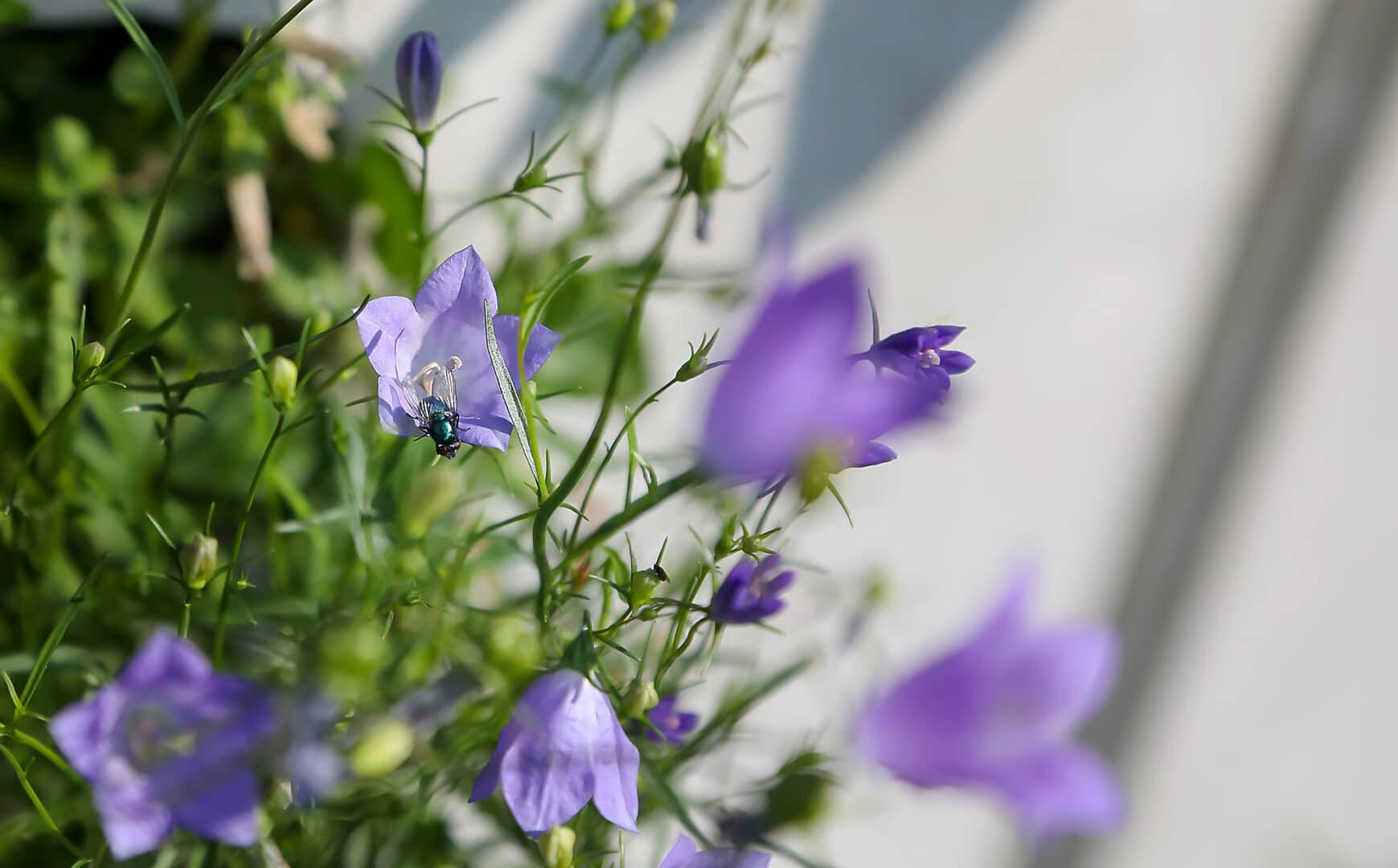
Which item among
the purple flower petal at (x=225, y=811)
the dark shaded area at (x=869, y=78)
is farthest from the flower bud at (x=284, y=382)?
the dark shaded area at (x=869, y=78)

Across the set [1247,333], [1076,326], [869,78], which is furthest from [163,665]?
[1247,333]

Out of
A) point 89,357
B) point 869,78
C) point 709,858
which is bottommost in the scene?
point 709,858

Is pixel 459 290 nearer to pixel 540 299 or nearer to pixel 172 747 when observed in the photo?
pixel 540 299

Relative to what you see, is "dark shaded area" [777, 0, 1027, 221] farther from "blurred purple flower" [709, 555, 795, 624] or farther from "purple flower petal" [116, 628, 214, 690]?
"purple flower petal" [116, 628, 214, 690]

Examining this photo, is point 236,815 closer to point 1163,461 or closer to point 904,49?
point 904,49

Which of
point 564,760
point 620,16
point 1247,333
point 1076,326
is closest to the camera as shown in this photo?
point 564,760

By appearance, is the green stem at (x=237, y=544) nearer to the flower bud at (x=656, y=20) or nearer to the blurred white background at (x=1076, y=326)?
the flower bud at (x=656, y=20)
